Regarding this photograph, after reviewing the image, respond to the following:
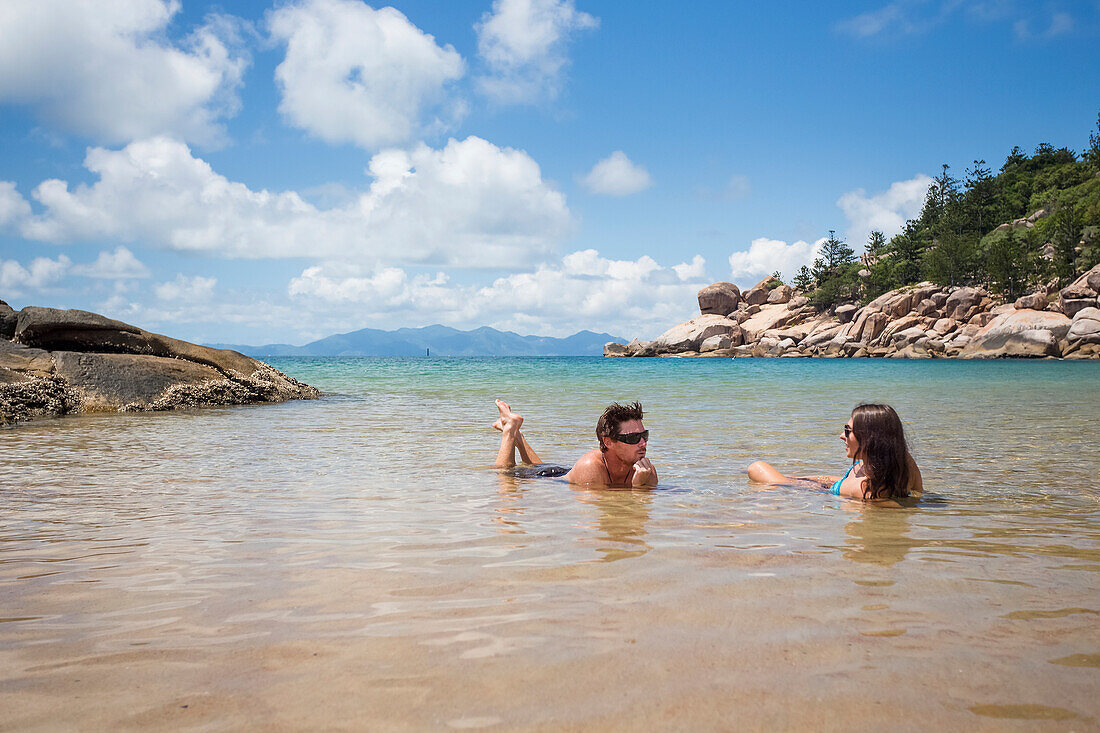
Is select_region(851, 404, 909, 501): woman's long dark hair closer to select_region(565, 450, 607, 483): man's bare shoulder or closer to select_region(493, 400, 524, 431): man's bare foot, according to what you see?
select_region(565, 450, 607, 483): man's bare shoulder

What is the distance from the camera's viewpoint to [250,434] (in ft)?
35.4

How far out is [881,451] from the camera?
6090mm

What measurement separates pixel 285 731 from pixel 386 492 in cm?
439

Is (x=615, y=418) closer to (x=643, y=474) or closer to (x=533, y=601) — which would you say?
(x=643, y=474)

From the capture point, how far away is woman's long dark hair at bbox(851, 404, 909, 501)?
19.7 ft

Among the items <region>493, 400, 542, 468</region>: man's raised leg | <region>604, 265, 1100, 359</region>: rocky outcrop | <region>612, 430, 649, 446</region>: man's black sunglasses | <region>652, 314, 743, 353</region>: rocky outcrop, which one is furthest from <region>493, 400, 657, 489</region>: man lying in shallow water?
<region>652, 314, 743, 353</region>: rocky outcrop

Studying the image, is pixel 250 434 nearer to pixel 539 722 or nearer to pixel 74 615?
pixel 74 615

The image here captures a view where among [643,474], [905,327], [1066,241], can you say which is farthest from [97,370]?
[1066,241]

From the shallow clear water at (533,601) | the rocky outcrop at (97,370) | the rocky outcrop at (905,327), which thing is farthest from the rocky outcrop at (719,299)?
the shallow clear water at (533,601)

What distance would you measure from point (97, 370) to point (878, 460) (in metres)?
15.0

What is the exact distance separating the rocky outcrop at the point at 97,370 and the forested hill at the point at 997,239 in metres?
71.5

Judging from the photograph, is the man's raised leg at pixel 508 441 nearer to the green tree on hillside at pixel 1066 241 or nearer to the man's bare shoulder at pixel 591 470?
the man's bare shoulder at pixel 591 470

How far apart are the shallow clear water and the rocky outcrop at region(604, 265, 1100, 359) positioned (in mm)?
56593

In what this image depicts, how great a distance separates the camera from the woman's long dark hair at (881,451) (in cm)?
601
